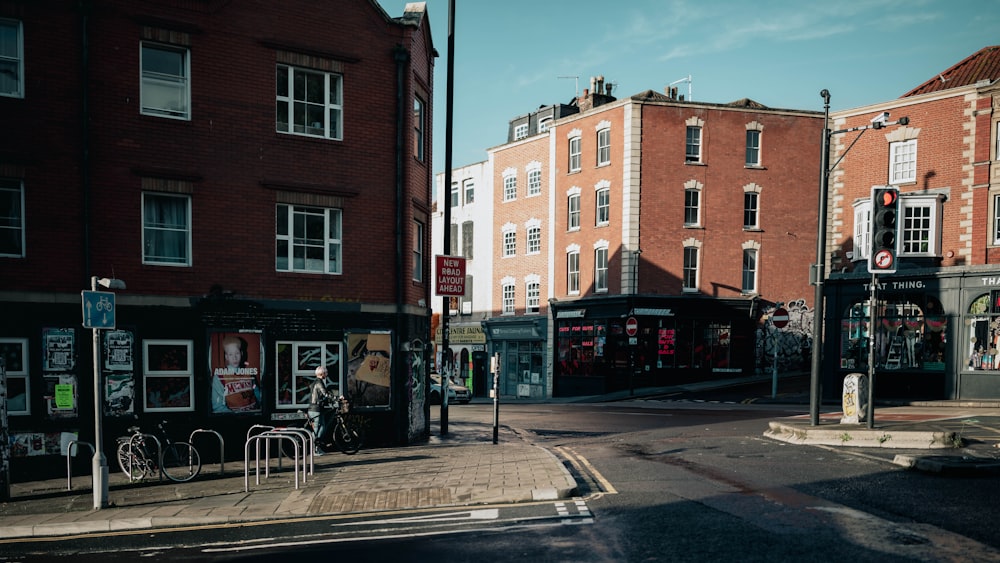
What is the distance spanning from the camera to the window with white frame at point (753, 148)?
35969mm

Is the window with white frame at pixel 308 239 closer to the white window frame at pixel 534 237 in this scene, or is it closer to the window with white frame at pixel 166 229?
the window with white frame at pixel 166 229

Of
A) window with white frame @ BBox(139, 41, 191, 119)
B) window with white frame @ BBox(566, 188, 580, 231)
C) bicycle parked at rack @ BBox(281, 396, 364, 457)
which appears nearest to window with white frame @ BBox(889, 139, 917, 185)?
window with white frame @ BBox(566, 188, 580, 231)

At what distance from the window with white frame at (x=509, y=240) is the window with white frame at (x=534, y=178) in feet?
8.41

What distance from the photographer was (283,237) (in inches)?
649

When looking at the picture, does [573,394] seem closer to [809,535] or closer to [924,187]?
[924,187]

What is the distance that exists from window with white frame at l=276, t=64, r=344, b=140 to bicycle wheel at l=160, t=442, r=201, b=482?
23.4 feet

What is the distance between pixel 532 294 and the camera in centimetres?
4178

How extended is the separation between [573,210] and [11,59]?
28.0 metres

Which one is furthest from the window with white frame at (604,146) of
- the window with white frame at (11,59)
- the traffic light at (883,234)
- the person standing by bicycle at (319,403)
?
the window with white frame at (11,59)

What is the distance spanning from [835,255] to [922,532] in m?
22.2

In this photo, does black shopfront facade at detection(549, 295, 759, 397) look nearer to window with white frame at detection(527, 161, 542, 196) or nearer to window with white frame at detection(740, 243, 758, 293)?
window with white frame at detection(740, 243, 758, 293)

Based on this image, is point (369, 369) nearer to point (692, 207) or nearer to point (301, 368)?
point (301, 368)

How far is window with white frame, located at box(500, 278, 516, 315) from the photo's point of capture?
4338cm

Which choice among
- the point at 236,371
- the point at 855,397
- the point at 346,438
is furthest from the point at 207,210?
the point at 855,397
